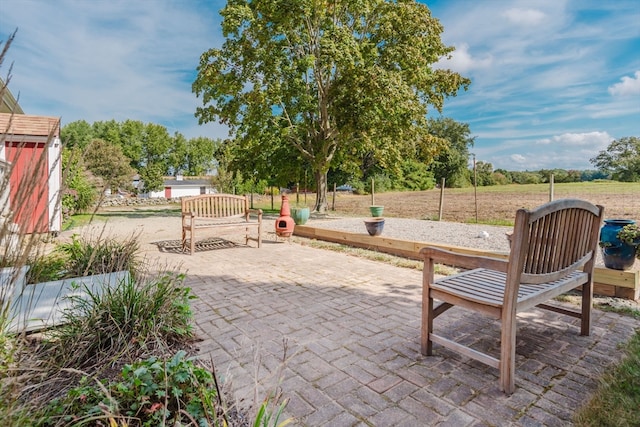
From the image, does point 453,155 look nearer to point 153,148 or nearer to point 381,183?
point 381,183

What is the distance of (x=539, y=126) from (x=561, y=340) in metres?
18.6

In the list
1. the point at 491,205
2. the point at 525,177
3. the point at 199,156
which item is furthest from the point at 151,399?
the point at 199,156

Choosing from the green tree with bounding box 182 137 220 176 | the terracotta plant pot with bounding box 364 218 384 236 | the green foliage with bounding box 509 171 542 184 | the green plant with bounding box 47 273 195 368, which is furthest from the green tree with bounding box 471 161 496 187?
the green plant with bounding box 47 273 195 368

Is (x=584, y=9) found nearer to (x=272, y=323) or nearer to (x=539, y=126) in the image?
(x=272, y=323)

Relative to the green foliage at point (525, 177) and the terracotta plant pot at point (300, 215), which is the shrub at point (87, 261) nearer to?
the terracotta plant pot at point (300, 215)

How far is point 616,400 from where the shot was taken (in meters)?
1.74

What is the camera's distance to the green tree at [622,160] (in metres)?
31.6

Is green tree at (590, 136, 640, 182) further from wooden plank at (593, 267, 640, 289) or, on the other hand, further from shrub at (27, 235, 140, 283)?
shrub at (27, 235, 140, 283)

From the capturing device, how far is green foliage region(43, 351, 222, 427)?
138cm

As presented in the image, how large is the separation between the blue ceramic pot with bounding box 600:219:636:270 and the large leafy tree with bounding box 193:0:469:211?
27.1 ft

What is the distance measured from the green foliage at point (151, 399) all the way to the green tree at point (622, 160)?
3979cm

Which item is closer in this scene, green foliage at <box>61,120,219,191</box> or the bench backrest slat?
the bench backrest slat

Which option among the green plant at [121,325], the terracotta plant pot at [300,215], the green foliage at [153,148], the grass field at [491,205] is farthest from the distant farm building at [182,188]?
the green plant at [121,325]

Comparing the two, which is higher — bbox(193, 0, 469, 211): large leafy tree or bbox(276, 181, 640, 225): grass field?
bbox(193, 0, 469, 211): large leafy tree
